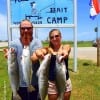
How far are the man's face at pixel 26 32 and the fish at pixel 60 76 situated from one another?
0.55m

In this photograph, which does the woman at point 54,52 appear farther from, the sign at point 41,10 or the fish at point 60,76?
the sign at point 41,10

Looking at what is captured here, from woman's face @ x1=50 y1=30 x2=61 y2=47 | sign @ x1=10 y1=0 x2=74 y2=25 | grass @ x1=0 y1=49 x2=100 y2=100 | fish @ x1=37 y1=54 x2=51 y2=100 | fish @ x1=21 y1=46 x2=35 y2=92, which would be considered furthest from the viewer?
sign @ x1=10 y1=0 x2=74 y2=25

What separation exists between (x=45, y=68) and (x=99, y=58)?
1373 centimetres

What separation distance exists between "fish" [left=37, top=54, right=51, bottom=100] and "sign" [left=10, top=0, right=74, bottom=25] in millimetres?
9662

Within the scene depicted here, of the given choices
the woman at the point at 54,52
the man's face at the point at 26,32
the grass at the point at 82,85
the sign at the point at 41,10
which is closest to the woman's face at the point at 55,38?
the woman at the point at 54,52

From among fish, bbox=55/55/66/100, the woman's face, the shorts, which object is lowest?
the shorts

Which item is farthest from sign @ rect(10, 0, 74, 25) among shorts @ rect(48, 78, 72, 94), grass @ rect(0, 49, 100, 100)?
shorts @ rect(48, 78, 72, 94)

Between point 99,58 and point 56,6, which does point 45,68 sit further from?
point 99,58

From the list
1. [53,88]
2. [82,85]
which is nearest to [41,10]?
[82,85]

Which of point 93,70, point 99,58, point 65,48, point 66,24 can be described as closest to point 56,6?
point 66,24

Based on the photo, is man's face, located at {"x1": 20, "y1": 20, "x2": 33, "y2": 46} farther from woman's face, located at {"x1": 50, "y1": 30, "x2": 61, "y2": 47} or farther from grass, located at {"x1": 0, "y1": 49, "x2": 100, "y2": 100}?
grass, located at {"x1": 0, "y1": 49, "x2": 100, "y2": 100}

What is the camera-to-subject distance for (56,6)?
15867 mm

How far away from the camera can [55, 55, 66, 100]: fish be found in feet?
20.4

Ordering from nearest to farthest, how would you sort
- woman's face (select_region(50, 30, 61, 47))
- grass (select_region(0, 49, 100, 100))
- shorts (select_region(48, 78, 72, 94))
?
woman's face (select_region(50, 30, 61, 47)) < shorts (select_region(48, 78, 72, 94)) < grass (select_region(0, 49, 100, 100))
